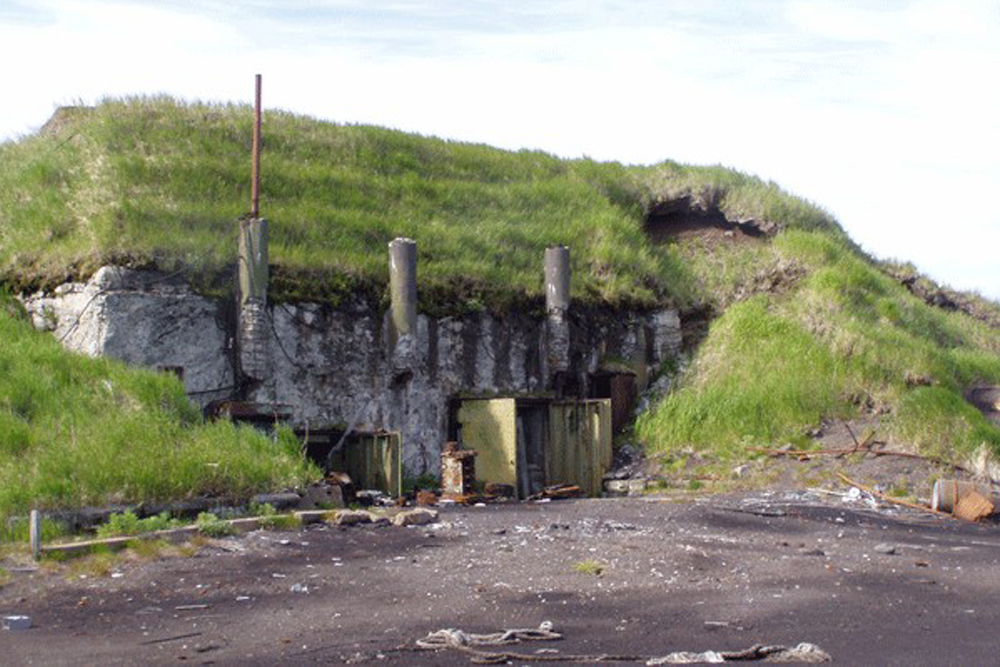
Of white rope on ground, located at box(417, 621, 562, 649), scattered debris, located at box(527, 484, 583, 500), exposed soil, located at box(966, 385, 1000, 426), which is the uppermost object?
exposed soil, located at box(966, 385, 1000, 426)

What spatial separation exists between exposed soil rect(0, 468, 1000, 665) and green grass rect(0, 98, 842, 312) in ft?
18.8

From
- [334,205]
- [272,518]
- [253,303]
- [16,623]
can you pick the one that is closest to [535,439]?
[334,205]

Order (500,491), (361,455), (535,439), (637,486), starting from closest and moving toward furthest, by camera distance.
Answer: (361,455) → (500,491) → (637,486) → (535,439)

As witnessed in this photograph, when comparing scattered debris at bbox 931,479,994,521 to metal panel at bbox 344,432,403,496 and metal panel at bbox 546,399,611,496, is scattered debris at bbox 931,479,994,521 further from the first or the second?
metal panel at bbox 344,432,403,496

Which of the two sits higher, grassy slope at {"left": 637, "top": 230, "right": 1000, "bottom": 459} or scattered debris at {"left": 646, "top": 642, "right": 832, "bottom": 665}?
grassy slope at {"left": 637, "top": 230, "right": 1000, "bottom": 459}

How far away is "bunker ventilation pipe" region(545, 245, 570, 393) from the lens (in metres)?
20.8

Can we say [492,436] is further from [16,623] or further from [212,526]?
[16,623]

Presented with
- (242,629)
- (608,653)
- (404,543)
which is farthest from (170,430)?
(608,653)

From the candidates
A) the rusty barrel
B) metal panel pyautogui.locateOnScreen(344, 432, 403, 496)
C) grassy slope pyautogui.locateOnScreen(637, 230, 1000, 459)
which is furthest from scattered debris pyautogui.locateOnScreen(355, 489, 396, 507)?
the rusty barrel

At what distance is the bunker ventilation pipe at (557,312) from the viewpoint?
20.8 m

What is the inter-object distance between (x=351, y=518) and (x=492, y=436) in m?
5.58

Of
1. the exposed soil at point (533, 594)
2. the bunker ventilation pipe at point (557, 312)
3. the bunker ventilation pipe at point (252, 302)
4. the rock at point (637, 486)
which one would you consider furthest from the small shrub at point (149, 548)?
the bunker ventilation pipe at point (557, 312)

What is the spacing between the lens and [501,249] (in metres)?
21.8

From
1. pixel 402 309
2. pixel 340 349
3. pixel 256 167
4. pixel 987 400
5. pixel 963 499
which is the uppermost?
pixel 256 167
